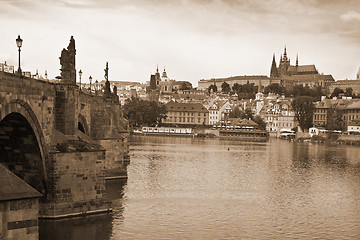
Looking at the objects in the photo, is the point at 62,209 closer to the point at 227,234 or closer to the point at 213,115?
the point at 227,234

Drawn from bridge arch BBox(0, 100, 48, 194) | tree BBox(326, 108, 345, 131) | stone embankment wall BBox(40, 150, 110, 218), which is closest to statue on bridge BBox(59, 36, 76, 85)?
bridge arch BBox(0, 100, 48, 194)

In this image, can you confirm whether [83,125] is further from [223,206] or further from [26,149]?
[223,206]

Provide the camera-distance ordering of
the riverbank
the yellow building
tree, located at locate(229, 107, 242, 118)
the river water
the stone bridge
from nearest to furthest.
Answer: the stone bridge < the river water < the riverbank < the yellow building < tree, located at locate(229, 107, 242, 118)

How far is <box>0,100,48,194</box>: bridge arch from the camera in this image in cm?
2450

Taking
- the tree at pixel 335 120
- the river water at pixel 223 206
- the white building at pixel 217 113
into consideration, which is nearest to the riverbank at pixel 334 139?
the tree at pixel 335 120

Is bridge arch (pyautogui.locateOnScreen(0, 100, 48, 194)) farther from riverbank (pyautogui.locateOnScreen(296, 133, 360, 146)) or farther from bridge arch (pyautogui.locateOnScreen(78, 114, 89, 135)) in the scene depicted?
riverbank (pyautogui.locateOnScreen(296, 133, 360, 146))

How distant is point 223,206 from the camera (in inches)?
1314

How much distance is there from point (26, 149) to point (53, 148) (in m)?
1.42

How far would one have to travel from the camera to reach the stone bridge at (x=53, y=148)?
79.8 feet

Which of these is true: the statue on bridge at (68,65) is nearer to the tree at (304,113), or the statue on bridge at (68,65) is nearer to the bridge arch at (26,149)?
the bridge arch at (26,149)

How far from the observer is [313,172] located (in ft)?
183

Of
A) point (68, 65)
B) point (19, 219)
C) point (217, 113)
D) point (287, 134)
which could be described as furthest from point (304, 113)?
point (19, 219)

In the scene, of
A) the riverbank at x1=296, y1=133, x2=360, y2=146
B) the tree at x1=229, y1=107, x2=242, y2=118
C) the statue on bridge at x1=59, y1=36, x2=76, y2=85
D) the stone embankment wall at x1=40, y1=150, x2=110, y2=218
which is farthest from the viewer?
the tree at x1=229, y1=107, x2=242, y2=118

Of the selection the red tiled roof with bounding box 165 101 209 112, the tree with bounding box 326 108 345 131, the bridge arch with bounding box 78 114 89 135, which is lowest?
the bridge arch with bounding box 78 114 89 135
